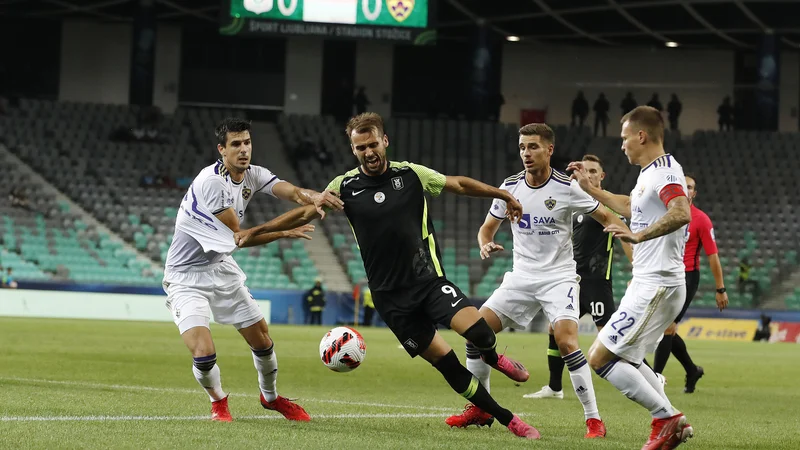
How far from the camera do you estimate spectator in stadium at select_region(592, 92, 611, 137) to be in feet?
134

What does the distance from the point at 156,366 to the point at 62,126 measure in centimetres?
2459

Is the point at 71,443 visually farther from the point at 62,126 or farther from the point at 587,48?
the point at 587,48

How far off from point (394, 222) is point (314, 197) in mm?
583

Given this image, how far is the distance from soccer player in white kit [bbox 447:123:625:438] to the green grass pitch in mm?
876

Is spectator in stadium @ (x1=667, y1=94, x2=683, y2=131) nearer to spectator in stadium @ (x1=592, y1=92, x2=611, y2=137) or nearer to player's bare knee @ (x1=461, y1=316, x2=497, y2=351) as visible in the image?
spectator in stadium @ (x1=592, y1=92, x2=611, y2=137)

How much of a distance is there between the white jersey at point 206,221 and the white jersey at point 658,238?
3.04 m

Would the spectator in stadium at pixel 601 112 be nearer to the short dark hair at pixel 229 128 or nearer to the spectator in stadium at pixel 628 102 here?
the spectator in stadium at pixel 628 102

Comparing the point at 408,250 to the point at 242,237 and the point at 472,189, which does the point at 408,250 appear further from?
the point at 242,237

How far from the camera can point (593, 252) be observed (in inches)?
458

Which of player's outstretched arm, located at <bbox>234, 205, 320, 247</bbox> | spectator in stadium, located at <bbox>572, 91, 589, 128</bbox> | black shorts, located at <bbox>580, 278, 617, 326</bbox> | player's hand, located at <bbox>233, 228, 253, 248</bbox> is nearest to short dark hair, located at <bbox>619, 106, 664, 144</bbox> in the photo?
player's outstretched arm, located at <bbox>234, 205, 320, 247</bbox>

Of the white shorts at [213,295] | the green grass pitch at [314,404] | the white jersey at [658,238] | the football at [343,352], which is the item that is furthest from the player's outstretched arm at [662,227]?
the white shorts at [213,295]

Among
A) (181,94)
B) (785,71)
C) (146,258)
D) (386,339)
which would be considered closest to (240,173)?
(386,339)

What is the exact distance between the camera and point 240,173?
880 cm

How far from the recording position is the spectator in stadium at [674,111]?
41372 mm
